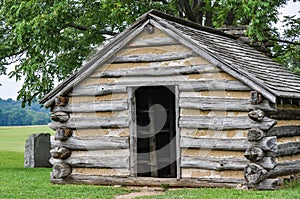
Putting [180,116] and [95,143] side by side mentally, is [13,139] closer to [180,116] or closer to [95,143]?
[95,143]

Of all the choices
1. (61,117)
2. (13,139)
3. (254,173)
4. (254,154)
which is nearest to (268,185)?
(254,173)

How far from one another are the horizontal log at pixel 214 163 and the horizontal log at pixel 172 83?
154cm

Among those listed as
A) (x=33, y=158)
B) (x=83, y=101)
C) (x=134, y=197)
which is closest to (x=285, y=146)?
(x=134, y=197)

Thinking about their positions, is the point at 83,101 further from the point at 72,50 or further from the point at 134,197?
the point at 72,50

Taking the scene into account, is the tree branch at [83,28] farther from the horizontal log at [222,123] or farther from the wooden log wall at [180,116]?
the horizontal log at [222,123]

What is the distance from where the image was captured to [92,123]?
1496 centimetres

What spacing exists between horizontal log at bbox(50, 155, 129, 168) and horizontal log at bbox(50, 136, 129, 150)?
0.24 metres

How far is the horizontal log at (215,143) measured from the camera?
13.1 meters

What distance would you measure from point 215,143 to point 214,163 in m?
0.44

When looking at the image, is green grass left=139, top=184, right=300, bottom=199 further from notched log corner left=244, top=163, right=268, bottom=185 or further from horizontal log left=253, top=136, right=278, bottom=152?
horizontal log left=253, top=136, right=278, bottom=152

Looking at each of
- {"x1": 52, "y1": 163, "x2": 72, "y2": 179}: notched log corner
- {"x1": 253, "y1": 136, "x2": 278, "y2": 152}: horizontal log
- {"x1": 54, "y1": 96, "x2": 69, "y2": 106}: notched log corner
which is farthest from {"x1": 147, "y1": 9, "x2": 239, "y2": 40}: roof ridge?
{"x1": 52, "y1": 163, "x2": 72, "y2": 179}: notched log corner

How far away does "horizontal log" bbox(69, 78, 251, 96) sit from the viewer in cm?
1335

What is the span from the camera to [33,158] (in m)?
22.5

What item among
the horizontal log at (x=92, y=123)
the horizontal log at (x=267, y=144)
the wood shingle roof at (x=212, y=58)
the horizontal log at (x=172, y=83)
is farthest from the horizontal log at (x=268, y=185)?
the horizontal log at (x=92, y=123)
